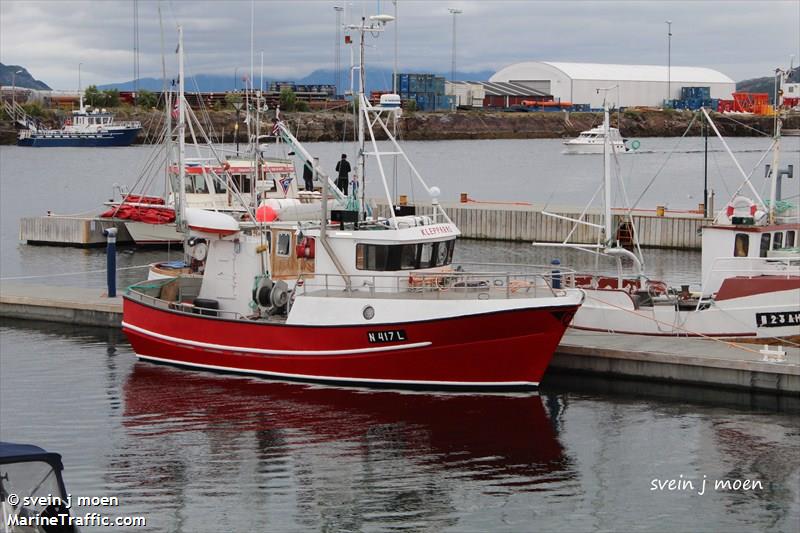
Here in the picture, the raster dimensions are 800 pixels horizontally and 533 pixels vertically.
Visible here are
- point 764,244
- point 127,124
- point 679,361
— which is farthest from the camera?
point 127,124

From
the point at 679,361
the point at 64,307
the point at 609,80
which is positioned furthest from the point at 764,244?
the point at 609,80

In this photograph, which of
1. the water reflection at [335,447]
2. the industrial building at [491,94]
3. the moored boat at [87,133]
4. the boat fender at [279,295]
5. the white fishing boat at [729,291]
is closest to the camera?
the water reflection at [335,447]

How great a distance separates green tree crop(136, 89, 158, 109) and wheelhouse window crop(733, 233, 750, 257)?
126705 mm

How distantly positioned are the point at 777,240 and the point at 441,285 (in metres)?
7.57

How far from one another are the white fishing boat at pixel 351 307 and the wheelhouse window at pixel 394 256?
0.02 m

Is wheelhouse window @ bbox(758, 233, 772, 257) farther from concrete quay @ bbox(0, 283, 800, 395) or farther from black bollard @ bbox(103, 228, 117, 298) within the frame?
black bollard @ bbox(103, 228, 117, 298)

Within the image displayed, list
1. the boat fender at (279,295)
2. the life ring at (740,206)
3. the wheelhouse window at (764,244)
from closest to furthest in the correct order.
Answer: the boat fender at (279,295), the wheelhouse window at (764,244), the life ring at (740,206)

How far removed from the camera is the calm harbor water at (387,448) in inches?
678

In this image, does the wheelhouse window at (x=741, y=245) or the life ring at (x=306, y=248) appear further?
the wheelhouse window at (x=741, y=245)

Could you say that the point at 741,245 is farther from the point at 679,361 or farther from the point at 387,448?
the point at 387,448

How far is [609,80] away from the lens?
548ft

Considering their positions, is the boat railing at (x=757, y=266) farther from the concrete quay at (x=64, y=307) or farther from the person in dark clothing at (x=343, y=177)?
the concrete quay at (x=64, y=307)

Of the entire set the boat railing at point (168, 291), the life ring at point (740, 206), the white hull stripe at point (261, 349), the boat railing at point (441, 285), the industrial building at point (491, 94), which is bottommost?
the white hull stripe at point (261, 349)

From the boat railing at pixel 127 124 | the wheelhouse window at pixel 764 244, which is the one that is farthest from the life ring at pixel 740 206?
the boat railing at pixel 127 124
